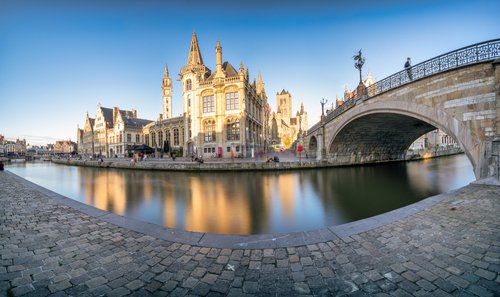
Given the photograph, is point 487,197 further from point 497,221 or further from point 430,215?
point 430,215

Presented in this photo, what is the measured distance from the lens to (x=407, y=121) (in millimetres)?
17281

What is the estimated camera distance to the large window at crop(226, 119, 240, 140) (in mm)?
30953

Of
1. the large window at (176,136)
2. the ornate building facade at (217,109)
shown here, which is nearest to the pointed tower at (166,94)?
the large window at (176,136)

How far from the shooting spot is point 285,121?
307ft

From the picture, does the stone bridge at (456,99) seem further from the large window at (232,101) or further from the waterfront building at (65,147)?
the waterfront building at (65,147)

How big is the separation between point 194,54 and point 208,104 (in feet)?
41.8

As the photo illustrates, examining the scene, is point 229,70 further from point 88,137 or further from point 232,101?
point 88,137

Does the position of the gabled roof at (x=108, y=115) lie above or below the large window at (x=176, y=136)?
above

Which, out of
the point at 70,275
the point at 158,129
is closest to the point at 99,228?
the point at 70,275

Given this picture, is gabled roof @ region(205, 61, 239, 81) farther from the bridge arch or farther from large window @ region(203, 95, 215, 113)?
the bridge arch

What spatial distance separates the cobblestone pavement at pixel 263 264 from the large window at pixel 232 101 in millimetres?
28268

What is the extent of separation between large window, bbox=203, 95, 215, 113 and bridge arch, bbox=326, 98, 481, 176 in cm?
1943

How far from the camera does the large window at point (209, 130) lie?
32.4 m

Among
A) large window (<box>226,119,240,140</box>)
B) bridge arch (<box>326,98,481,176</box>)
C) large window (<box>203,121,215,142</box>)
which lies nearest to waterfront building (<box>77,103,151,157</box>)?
large window (<box>203,121,215,142</box>)
